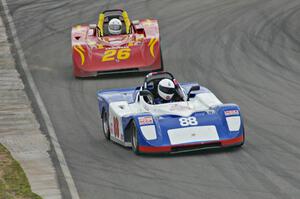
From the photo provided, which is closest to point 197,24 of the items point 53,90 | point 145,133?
point 53,90

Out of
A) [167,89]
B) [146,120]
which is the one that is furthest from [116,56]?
[146,120]

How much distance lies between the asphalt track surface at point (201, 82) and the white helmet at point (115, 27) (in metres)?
1.47

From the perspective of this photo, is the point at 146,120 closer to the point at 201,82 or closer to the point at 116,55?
the point at 201,82

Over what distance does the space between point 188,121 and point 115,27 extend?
426 inches

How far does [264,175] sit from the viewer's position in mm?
16641

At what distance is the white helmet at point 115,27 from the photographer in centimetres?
2891

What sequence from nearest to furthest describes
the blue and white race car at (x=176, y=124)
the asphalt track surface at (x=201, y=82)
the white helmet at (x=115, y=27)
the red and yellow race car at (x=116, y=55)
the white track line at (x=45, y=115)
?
the asphalt track surface at (x=201, y=82) → the white track line at (x=45, y=115) → the blue and white race car at (x=176, y=124) → the red and yellow race car at (x=116, y=55) → the white helmet at (x=115, y=27)

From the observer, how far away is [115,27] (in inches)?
1139

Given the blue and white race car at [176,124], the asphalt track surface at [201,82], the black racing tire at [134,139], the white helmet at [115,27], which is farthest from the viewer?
the white helmet at [115,27]

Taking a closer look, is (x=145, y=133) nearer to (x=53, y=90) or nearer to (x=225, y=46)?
(x=53, y=90)

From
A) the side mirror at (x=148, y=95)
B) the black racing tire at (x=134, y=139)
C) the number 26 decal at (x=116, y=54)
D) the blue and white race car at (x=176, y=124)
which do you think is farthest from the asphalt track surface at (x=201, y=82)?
the side mirror at (x=148, y=95)

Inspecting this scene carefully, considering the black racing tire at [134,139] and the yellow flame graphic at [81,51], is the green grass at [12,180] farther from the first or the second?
the yellow flame graphic at [81,51]

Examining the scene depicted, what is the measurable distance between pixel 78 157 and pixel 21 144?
166 cm

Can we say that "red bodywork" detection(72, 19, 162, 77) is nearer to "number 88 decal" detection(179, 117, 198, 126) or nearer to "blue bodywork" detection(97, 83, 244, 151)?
"blue bodywork" detection(97, 83, 244, 151)
